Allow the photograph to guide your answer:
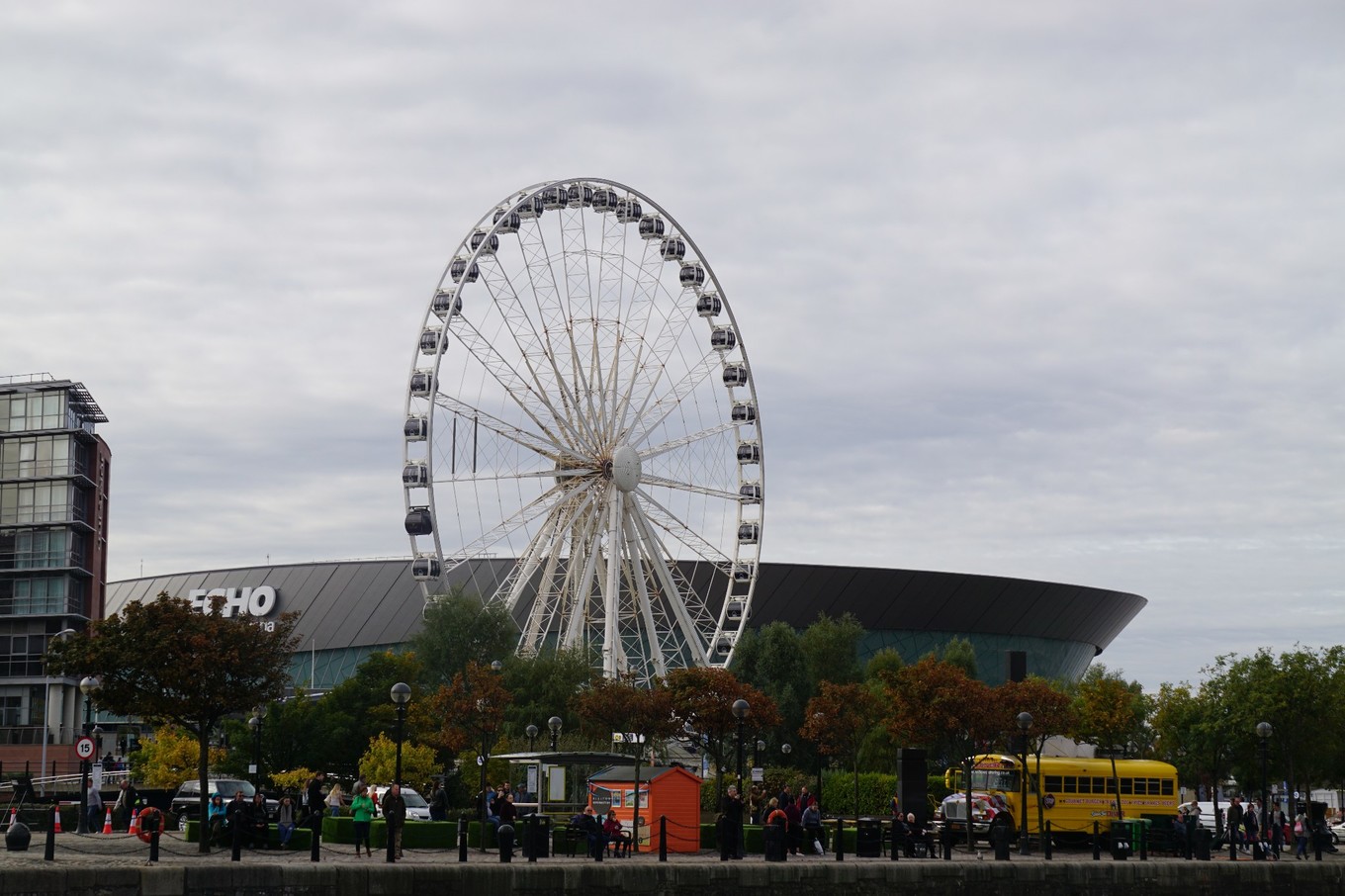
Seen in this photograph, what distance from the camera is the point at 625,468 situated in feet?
232

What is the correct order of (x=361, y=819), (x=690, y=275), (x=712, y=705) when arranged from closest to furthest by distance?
(x=361, y=819)
(x=712, y=705)
(x=690, y=275)

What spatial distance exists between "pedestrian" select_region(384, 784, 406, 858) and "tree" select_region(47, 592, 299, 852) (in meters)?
6.48

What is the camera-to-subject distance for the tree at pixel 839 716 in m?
59.9

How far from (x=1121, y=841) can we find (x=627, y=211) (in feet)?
126

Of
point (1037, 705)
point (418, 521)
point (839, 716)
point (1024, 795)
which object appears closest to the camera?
point (1024, 795)

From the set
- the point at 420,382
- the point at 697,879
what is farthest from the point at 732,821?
the point at 420,382

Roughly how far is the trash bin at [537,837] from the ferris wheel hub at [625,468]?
98.9 ft

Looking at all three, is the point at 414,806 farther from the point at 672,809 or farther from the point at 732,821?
the point at 732,821

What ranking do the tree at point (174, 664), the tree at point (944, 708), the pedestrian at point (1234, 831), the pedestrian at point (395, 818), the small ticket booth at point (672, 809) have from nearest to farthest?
the pedestrian at point (395, 818)
the small ticket booth at point (672, 809)
the tree at point (174, 664)
the pedestrian at point (1234, 831)
the tree at point (944, 708)

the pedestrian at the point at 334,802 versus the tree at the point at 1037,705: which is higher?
the tree at the point at 1037,705

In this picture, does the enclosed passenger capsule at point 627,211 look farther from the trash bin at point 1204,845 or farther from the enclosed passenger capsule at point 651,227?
the trash bin at point 1204,845

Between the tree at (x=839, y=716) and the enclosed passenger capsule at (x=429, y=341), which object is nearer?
the tree at (x=839, y=716)

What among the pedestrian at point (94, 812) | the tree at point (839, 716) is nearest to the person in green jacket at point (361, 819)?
the pedestrian at point (94, 812)

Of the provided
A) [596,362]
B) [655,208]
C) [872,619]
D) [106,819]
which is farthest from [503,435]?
[872,619]
